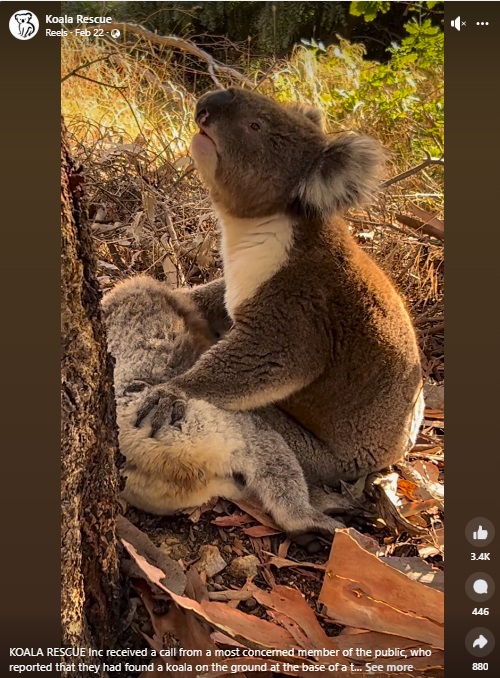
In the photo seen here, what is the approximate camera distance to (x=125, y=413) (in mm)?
1921

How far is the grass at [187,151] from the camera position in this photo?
2.28 m

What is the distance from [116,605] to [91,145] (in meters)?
1.98

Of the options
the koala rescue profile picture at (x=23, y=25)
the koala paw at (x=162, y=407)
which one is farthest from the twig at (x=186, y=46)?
the koala paw at (x=162, y=407)

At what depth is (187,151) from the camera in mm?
2889

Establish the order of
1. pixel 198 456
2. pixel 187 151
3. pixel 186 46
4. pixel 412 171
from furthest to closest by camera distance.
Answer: pixel 187 151
pixel 412 171
pixel 186 46
pixel 198 456

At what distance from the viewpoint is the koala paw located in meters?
1.88

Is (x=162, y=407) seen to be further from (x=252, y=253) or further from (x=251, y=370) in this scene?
(x=252, y=253)

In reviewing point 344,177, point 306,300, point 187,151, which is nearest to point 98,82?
point 187,151

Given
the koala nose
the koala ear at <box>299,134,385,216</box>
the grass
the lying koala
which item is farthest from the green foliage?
the lying koala

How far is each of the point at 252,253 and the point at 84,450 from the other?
1.02 metres

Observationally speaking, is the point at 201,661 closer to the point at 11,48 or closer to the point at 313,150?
the point at 11,48

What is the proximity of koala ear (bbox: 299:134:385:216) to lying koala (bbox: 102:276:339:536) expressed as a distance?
2.16 ft

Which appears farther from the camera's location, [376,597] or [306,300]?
[306,300]
